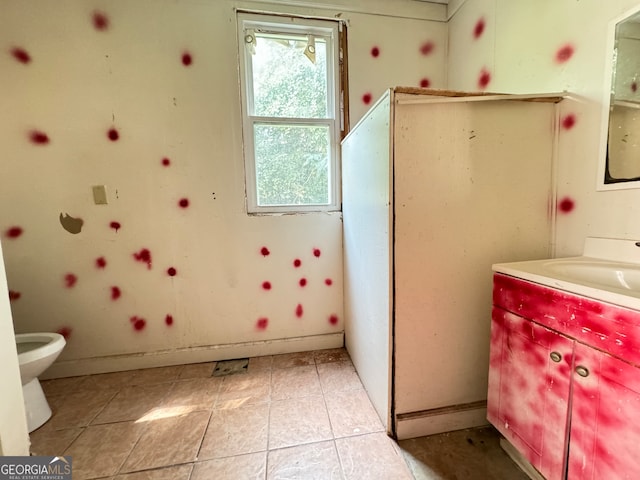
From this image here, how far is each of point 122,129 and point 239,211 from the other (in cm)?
90

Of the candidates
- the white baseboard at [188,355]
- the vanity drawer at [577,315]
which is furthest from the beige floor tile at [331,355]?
the vanity drawer at [577,315]

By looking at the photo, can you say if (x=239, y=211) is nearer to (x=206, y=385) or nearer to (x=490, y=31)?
(x=206, y=385)

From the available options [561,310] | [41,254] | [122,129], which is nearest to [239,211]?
[122,129]

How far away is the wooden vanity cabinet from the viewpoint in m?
0.69

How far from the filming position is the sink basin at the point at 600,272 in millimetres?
951

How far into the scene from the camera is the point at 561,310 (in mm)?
852

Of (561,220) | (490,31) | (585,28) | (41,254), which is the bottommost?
(41,254)

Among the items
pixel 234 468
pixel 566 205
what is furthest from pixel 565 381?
pixel 234 468

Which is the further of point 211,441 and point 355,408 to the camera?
point 355,408

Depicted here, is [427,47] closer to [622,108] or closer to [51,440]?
[622,108]

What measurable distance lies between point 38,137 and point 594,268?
2.99m

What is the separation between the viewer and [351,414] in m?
1.41

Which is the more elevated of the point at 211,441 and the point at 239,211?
the point at 239,211

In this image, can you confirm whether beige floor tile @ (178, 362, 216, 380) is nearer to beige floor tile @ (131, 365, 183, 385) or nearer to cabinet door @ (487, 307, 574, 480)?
beige floor tile @ (131, 365, 183, 385)
